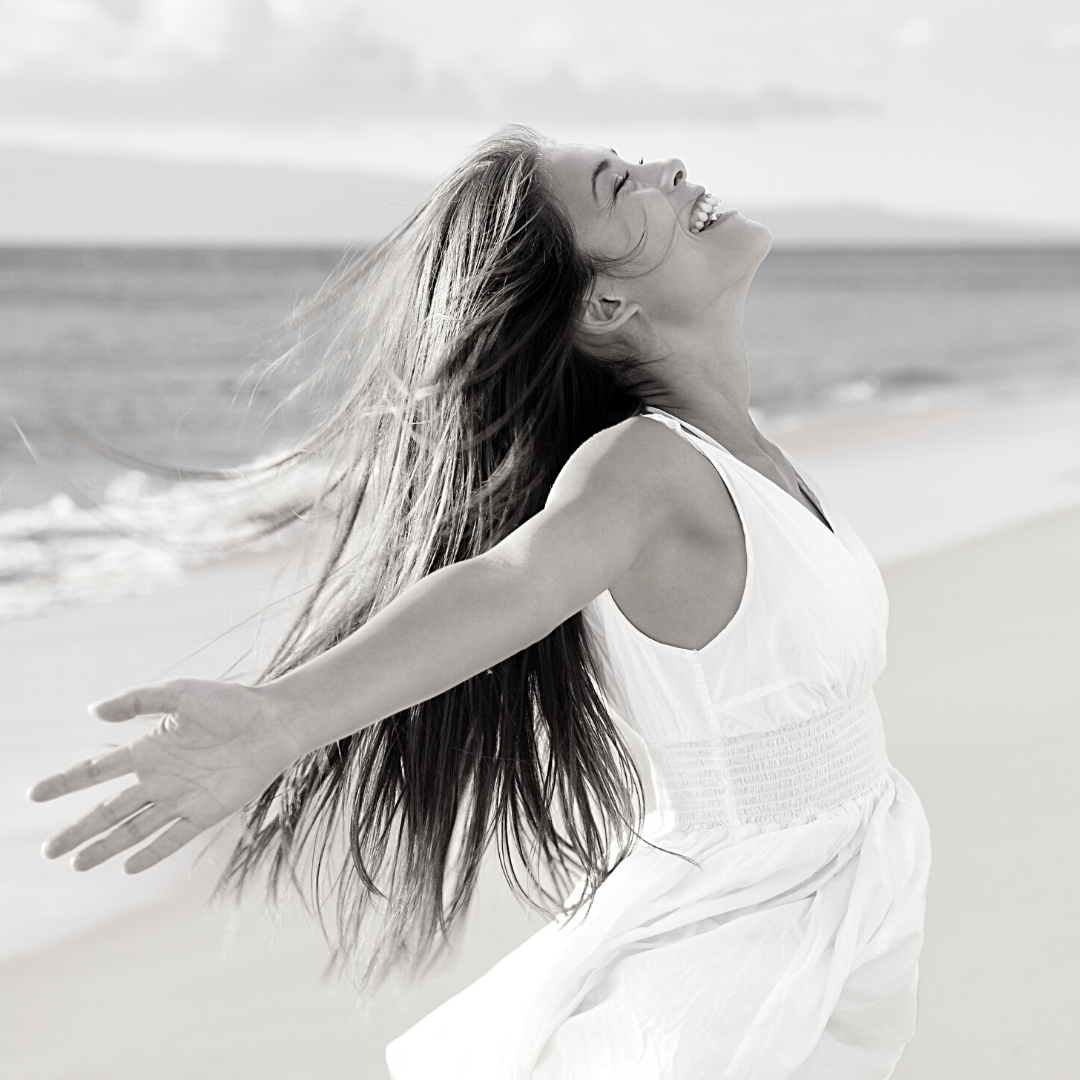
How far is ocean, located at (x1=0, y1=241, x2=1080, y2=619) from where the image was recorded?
6.28m

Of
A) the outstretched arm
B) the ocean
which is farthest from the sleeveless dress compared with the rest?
the ocean

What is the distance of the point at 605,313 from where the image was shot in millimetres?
1822

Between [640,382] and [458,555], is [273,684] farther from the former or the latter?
[640,382]

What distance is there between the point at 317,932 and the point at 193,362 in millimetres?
16528

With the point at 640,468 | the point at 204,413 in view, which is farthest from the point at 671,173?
the point at 204,413

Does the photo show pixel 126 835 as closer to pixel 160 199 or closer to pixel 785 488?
pixel 785 488

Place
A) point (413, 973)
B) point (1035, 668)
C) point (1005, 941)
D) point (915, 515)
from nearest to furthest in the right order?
point (413, 973), point (1005, 941), point (1035, 668), point (915, 515)

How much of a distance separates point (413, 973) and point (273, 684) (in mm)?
1158

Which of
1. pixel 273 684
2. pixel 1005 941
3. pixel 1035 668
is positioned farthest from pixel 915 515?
pixel 273 684

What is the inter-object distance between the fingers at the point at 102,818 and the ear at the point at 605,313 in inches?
37.2

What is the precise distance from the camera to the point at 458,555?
5.88 feet

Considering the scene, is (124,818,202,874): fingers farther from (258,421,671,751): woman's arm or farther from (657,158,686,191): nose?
(657,158,686,191): nose

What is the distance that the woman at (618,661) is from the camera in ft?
5.24

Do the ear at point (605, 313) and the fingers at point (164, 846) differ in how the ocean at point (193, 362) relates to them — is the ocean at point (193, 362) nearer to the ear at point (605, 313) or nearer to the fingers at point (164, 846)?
the ear at point (605, 313)
